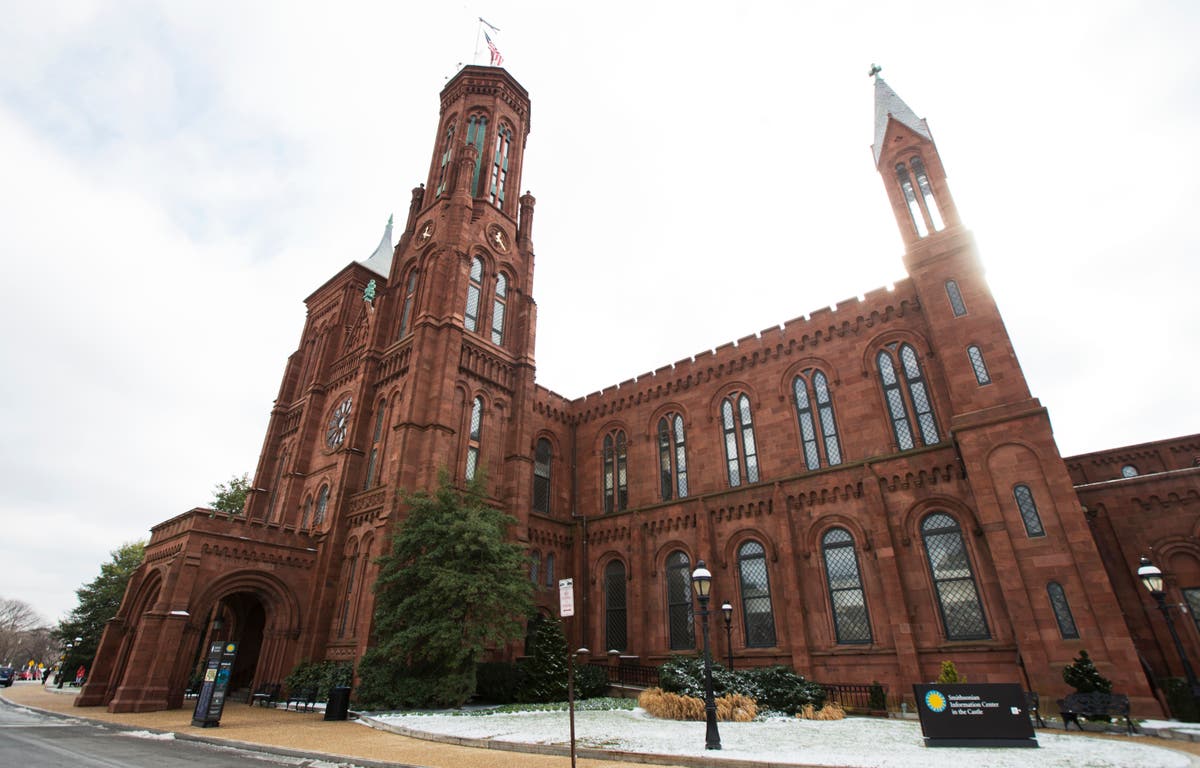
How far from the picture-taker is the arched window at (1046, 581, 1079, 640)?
582 inches

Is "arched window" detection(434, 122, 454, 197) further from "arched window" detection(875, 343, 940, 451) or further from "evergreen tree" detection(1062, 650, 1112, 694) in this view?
"evergreen tree" detection(1062, 650, 1112, 694)

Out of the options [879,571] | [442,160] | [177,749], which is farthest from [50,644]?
[879,571]

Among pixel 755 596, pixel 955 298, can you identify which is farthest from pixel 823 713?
pixel 955 298

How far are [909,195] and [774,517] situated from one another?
13.6 m

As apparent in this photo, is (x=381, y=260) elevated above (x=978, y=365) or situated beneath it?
elevated above

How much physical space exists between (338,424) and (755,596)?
868 inches

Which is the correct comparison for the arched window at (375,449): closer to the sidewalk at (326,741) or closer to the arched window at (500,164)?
the sidewalk at (326,741)

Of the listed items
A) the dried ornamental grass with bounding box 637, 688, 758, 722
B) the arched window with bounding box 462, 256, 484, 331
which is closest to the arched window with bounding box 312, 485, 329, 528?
the arched window with bounding box 462, 256, 484, 331

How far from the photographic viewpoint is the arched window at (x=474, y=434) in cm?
2636

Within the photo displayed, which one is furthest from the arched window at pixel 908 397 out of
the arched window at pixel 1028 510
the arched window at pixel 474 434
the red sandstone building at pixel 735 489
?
the arched window at pixel 474 434

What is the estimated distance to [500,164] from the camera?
116 feet

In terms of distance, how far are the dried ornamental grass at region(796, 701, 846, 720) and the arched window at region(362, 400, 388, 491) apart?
19.0 m

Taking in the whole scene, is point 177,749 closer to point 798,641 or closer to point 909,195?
point 798,641

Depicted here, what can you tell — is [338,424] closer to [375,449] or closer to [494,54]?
[375,449]
